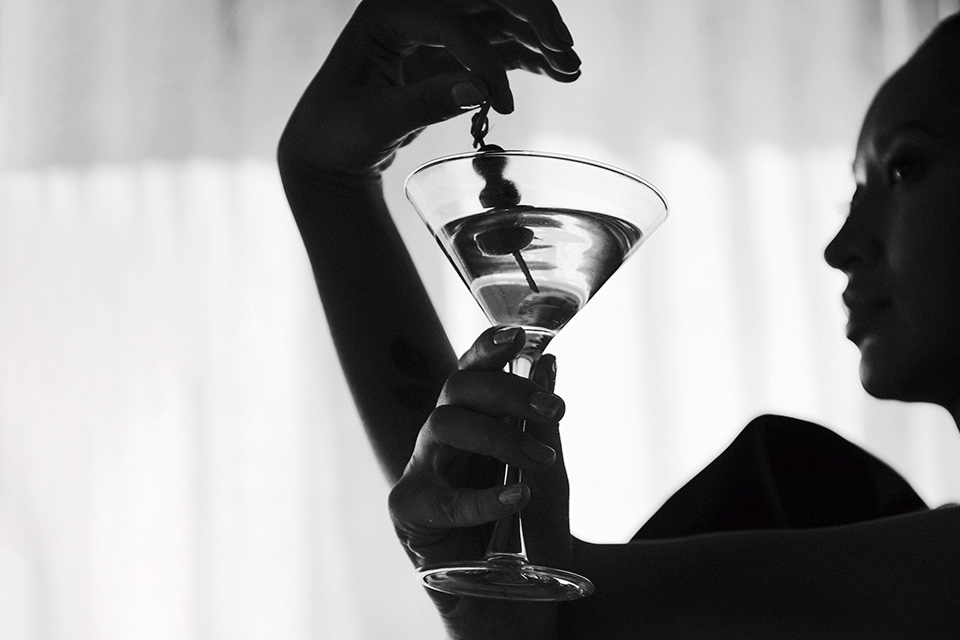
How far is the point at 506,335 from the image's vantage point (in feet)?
2.00

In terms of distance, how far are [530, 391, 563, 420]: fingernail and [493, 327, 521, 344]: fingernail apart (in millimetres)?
42

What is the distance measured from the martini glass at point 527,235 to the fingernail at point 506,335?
0.15ft

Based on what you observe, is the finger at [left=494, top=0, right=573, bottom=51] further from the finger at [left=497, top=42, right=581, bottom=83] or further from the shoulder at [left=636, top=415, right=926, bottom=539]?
the shoulder at [left=636, top=415, right=926, bottom=539]

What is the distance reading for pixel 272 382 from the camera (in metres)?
1.81

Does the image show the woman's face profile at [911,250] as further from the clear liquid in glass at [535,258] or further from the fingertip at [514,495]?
the fingertip at [514,495]

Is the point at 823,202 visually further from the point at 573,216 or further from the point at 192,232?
the point at 573,216

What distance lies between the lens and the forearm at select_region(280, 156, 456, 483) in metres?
0.76

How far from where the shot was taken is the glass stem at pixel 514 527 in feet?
2.05

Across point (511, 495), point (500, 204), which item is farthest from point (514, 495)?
point (500, 204)

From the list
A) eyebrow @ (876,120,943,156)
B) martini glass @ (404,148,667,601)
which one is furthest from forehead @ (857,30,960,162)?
martini glass @ (404,148,667,601)

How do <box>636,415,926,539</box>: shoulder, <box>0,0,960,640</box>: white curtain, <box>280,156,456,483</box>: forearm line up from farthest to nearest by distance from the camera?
<box>0,0,960,640</box>: white curtain → <box>636,415,926,539</box>: shoulder → <box>280,156,456,483</box>: forearm

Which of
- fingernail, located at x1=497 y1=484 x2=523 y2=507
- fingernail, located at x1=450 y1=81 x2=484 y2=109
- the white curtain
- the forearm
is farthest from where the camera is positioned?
the white curtain

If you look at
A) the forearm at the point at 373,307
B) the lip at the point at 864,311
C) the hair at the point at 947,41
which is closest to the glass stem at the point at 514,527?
the forearm at the point at 373,307

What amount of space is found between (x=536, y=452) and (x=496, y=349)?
0.24 ft
